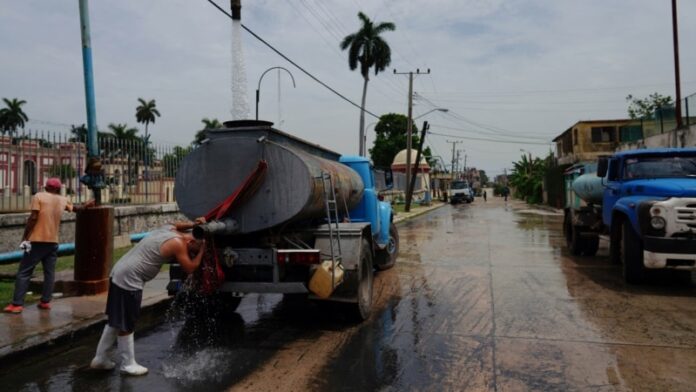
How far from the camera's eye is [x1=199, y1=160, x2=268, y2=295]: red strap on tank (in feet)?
18.4

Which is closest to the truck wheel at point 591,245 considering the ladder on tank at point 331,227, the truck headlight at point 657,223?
the truck headlight at point 657,223

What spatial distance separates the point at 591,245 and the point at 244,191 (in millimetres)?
9681

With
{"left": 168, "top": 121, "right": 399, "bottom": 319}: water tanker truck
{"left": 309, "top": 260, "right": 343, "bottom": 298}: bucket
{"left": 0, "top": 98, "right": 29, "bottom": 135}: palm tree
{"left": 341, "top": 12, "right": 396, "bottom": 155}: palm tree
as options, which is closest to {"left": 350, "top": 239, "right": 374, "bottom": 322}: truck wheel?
{"left": 168, "top": 121, "right": 399, "bottom": 319}: water tanker truck

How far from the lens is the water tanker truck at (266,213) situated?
19.3ft

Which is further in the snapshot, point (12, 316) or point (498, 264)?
point (498, 264)

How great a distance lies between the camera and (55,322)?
20.0ft

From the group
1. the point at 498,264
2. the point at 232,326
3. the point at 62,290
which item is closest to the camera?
the point at 232,326

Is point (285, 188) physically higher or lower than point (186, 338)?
higher

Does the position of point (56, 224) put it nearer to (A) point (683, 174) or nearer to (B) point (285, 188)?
(B) point (285, 188)

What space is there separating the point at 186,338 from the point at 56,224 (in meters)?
2.41

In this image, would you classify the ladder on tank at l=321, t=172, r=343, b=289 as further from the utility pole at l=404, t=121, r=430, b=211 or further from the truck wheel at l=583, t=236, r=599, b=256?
the utility pole at l=404, t=121, r=430, b=211

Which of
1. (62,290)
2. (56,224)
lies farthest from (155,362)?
(62,290)

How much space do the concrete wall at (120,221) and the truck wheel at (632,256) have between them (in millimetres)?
9789

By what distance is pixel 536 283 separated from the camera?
909cm
